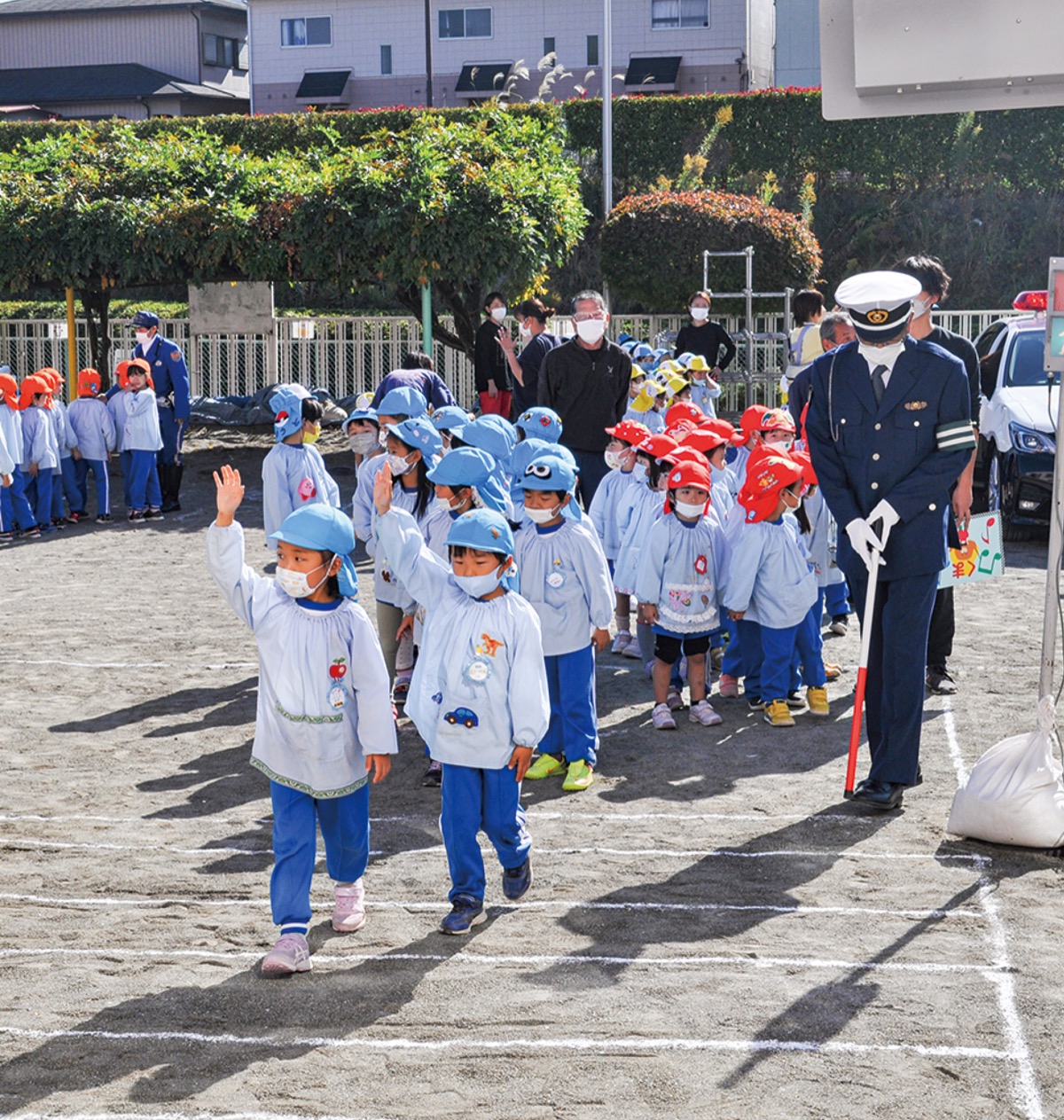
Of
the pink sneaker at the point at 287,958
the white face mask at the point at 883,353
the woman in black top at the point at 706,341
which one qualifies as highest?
the woman in black top at the point at 706,341

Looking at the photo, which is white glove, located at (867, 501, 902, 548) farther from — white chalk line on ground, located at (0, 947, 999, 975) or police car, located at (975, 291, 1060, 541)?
police car, located at (975, 291, 1060, 541)

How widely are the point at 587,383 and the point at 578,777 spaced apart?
4.06 metres

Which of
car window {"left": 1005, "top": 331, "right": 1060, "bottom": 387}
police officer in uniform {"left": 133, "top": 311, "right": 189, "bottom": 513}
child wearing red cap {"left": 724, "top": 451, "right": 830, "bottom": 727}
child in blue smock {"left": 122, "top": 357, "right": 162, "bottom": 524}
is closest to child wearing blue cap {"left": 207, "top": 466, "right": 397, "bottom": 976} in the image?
child wearing red cap {"left": 724, "top": 451, "right": 830, "bottom": 727}

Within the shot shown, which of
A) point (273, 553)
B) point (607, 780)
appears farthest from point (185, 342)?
point (607, 780)

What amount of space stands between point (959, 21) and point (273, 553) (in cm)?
907

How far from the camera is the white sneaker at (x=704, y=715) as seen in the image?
28.0ft

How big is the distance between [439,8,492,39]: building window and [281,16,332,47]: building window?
3.47m

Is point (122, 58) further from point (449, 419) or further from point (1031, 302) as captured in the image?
point (449, 419)

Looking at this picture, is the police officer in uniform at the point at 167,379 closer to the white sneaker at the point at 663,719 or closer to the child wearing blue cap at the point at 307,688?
the white sneaker at the point at 663,719

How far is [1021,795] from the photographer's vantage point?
248 inches

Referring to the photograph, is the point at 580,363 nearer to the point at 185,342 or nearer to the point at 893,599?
the point at 893,599

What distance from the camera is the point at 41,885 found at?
20.6 feet

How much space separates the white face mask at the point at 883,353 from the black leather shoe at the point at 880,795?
174cm

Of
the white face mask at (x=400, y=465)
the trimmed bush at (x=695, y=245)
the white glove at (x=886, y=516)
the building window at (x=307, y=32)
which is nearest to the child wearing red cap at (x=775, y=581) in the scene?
the white glove at (x=886, y=516)
